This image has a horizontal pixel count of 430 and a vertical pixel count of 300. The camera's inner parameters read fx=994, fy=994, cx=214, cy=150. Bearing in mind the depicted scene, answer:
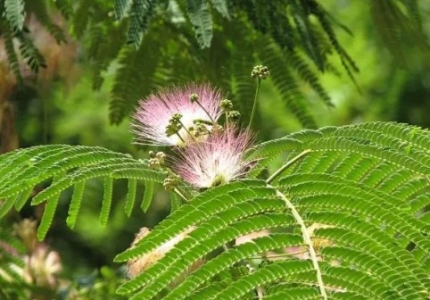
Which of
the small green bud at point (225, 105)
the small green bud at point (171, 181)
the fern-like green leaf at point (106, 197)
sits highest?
the small green bud at point (225, 105)

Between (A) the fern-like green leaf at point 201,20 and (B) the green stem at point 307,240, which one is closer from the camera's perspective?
(B) the green stem at point 307,240

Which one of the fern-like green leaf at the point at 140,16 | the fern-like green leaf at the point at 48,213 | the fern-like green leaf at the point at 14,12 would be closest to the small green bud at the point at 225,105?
the fern-like green leaf at the point at 48,213

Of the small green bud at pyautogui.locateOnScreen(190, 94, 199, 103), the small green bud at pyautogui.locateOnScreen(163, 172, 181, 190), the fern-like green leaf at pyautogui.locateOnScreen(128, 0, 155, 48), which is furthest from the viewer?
the fern-like green leaf at pyautogui.locateOnScreen(128, 0, 155, 48)

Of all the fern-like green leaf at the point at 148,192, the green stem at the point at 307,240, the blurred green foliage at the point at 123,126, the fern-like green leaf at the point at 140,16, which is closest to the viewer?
the green stem at the point at 307,240

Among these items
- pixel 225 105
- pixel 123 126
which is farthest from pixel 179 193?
pixel 123 126

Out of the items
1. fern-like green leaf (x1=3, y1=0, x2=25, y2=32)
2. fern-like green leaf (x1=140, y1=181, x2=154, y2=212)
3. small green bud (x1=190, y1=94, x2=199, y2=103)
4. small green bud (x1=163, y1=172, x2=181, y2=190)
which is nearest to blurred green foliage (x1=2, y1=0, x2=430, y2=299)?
fern-like green leaf (x1=3, y1=0, x2=25, y2=32)

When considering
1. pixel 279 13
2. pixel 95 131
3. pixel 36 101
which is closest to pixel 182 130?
pixel 279 13

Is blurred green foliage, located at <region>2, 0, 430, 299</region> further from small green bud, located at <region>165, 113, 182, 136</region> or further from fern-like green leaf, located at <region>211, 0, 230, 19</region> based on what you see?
small green bud, located at <region>165, 113, 182, 136</region>

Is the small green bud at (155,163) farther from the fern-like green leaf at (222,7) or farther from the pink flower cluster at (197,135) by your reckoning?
the fern-like green leaf at (222,7)
